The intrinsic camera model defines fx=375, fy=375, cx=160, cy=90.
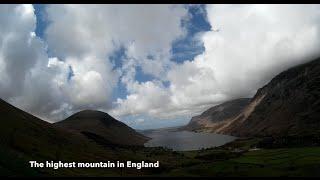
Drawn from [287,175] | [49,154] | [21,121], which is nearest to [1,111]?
[21,121]

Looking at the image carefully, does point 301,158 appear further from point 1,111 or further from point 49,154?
point 1,111

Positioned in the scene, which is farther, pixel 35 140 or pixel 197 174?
pixel 35 140

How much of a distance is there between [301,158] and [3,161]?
113443mm

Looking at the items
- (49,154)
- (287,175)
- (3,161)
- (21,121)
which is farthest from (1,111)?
(287,175)

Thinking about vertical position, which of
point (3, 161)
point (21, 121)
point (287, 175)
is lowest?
point (287, 175)

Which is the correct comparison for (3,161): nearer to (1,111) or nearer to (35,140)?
(35,140)

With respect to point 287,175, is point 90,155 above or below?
above

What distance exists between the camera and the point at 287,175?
10888 cm
